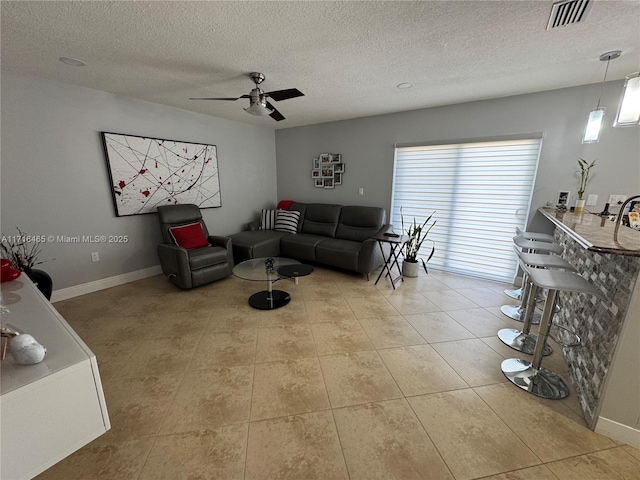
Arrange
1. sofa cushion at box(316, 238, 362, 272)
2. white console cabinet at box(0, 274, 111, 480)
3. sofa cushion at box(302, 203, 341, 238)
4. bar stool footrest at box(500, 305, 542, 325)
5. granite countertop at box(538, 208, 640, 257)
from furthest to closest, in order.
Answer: sofa cushion at box(302, 203, 341, 238), sofa cushion at box(316, 238, 362, 272), bar stool footrest at box(500, 305, 542, 325), granite countertop at box(538, 208, 640, 257), white console cabinet at box(0, 274, 111, 480)

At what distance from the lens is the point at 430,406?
1.59 m

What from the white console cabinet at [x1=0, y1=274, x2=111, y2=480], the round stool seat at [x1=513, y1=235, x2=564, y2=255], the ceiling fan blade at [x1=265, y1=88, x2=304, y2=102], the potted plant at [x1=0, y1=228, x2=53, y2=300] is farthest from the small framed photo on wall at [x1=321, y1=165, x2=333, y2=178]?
the white console cabinet at [x1=0, y1=274, x2=111, y2=480]

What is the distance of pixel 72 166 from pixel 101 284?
1446mm

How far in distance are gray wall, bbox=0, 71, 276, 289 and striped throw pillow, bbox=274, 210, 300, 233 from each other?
172cm

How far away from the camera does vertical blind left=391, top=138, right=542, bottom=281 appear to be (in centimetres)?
317

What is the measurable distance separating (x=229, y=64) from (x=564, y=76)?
3169 millimetres

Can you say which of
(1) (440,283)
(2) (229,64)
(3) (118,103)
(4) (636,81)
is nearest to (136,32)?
(2) (229,64)

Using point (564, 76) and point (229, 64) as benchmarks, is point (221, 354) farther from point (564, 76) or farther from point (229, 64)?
point (564, 76)

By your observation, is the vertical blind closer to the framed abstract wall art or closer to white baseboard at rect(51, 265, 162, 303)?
the framed abstract wall art

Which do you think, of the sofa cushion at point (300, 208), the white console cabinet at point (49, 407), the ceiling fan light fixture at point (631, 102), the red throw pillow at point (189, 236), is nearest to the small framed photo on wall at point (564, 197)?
the ceiling fan light fixture at point (631, 102)

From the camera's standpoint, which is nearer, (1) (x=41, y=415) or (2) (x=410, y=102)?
(1) (x=41, y=415)

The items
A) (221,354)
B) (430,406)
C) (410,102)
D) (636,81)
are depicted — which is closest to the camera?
(430,406)

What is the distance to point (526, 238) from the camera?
2.60 metres

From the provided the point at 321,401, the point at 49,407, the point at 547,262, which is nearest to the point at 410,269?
the point at 547,262
